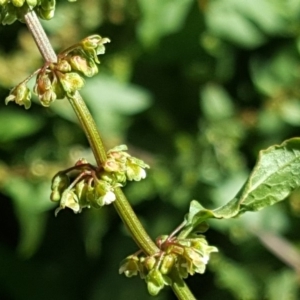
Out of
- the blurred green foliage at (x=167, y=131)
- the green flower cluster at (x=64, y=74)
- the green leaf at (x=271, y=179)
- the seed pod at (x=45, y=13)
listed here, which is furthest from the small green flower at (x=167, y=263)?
the blurred green foliage at (x=167, y=131)

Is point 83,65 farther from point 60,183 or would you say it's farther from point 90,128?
point 60,183

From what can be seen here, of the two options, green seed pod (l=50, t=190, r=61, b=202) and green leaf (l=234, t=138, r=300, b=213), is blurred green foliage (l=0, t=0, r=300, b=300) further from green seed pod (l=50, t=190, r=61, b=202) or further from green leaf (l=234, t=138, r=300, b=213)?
green seed pod (l=50, t=190, r=61, b=202)

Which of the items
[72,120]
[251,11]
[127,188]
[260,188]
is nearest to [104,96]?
[72,120]

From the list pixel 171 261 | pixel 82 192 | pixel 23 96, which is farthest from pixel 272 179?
pixel 23 96

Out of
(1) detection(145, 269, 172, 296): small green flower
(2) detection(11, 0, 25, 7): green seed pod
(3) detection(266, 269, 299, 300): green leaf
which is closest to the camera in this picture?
(2) detection(11, 0, 25, 7): green seed pod

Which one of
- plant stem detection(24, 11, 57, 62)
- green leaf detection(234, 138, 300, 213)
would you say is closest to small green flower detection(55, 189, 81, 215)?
plant stem detection(24, 11, 57, 62)

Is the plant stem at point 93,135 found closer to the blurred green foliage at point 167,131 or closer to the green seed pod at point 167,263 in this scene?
the green seed pod at point 167,263
